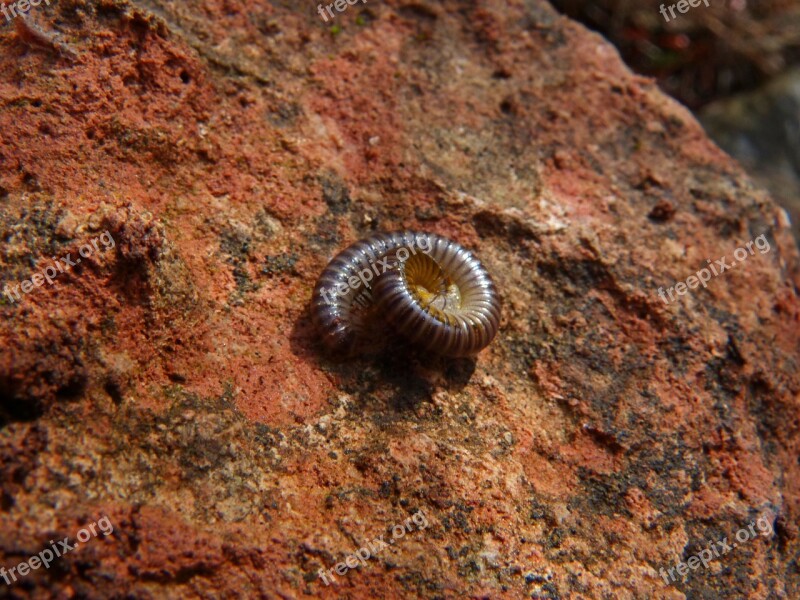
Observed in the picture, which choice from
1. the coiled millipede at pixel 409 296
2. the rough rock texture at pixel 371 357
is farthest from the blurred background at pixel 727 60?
the coiled millipede at pixel 409 296

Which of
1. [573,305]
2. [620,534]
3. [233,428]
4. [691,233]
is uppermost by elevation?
[691,233]

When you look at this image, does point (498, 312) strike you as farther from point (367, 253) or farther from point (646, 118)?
point (646, 118)

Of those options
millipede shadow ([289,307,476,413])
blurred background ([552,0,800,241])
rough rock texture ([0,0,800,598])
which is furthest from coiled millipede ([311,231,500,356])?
blurred background ([552,0,800,241])

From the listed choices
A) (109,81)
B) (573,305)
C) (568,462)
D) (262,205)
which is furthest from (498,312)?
(109,81)

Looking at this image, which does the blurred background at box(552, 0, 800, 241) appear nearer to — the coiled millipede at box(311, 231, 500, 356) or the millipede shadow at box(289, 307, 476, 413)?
the coiled millipede at box(311, 231, 500, 356)

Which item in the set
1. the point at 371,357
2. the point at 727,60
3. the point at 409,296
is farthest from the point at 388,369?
the point at 727,60
